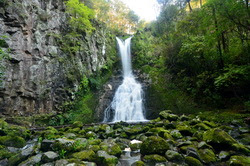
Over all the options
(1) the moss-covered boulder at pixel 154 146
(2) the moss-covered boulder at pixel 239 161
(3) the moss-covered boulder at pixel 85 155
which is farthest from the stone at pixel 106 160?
(2) the moss-covered boulder at pixel 239 161

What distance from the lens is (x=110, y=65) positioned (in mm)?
19500

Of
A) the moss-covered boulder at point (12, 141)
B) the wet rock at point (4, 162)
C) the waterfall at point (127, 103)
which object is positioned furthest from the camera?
the waterfall at point (127, 103)

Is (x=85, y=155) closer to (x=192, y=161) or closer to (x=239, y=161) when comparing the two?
(x=192, y=161)

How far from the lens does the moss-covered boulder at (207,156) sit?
3660 millimetres

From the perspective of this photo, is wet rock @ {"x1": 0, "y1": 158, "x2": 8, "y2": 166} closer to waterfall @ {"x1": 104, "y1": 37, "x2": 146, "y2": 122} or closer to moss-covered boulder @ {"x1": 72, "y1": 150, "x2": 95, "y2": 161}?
moss-covered boulder @ {"x1": 72, "y1": 150, "x2": 95, "y2": 161}

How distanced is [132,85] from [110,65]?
5224mm

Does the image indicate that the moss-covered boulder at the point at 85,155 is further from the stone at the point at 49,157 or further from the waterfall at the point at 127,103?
the waterfall at the point at 127,103

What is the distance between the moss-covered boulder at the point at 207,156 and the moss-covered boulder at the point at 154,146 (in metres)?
0.86

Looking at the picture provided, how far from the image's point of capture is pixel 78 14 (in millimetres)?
15016

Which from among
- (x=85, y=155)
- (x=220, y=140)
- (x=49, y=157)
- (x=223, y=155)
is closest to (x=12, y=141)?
(x=49, y=157)

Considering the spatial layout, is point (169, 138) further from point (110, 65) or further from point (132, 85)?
point (110, 65)

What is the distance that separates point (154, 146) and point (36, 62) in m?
10.5

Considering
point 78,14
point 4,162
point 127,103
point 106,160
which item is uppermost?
point 78,14

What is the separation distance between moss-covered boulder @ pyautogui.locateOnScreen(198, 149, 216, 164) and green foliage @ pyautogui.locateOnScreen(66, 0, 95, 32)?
46.8 ft
